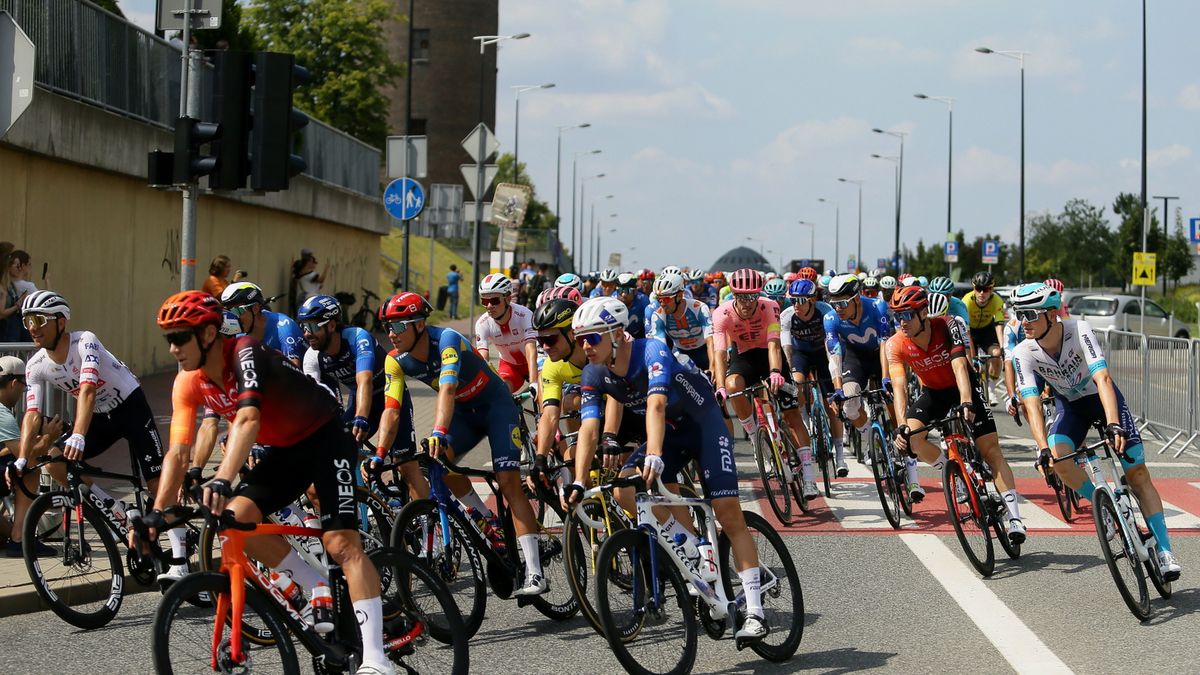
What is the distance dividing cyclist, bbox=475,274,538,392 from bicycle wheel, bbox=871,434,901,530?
8.72 feet

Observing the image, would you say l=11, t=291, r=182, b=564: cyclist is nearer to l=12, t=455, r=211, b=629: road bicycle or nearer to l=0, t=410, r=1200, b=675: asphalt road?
l=12, t=455, r=211, b=629: road bicycle

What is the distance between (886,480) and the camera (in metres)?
11.5

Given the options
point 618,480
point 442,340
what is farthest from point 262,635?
point 442,340

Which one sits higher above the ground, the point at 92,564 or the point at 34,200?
the point at 34,200

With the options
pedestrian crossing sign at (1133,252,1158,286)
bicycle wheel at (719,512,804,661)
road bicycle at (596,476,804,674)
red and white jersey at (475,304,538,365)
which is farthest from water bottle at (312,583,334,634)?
pedestrian crossing sign at (1133,252,1158,286)

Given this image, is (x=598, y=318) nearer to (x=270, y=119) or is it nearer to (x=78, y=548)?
(x=78, y=548)

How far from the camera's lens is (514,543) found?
8203 mm

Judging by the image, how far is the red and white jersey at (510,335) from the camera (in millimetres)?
12195

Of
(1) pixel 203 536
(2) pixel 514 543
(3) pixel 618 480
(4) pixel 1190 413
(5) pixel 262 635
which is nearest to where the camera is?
(5) pixel 262 635

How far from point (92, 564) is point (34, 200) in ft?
36.6

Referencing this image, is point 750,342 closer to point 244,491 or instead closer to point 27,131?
point 244,491

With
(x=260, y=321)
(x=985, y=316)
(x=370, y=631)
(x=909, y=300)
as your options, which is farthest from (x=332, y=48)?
(x=370, y=631)

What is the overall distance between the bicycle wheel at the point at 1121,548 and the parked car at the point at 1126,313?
3469 centimetres

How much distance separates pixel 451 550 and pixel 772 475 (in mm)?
4527
